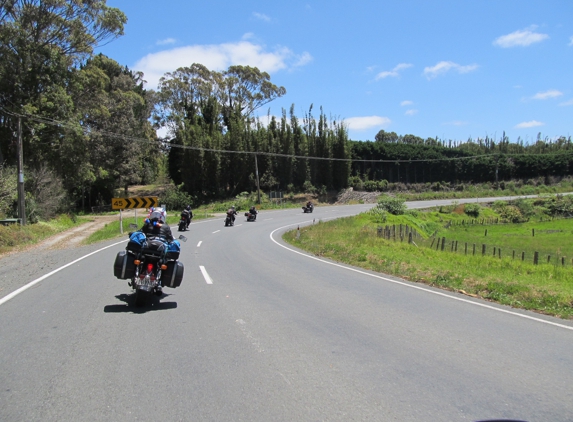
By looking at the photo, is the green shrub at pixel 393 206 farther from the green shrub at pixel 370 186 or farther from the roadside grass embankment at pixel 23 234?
the green shrub at pixel 370 186

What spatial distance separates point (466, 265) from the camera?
15.7 meters

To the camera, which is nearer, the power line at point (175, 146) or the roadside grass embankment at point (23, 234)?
the roadside grass embankment at point (23, 234)

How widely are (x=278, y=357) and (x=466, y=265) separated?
11807 mm

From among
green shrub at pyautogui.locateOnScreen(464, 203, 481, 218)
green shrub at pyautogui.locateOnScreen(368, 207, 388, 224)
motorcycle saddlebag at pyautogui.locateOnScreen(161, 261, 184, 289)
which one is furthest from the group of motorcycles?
green shrub at pyautogui.locateOnScreen(464, 203, 481, 218)

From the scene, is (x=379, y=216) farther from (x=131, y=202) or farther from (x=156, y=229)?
(x=156, y=229)

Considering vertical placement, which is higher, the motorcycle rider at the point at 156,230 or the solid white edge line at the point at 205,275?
the motorcycle rider at the point at 156,230

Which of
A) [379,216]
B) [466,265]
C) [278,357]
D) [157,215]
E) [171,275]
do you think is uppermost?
[157,215]

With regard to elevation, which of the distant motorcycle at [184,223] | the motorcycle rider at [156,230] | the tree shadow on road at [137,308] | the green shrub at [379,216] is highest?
the motorcycle rider at [156,230]

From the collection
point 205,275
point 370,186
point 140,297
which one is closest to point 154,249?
point 140,297

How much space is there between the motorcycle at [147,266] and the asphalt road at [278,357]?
0.42 m

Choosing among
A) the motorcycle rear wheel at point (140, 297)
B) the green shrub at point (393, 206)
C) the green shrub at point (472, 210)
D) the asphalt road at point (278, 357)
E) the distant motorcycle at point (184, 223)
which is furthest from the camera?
the green shrub at point (472, 210)

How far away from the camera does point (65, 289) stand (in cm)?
1030

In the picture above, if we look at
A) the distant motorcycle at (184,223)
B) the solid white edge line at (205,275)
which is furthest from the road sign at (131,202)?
the solid white edge line at (205,275)

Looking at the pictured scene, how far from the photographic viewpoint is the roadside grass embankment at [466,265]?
9601 mm
